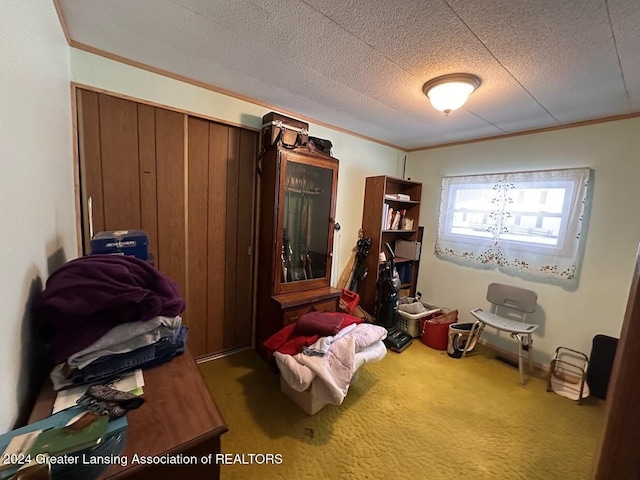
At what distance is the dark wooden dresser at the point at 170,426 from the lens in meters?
0.65

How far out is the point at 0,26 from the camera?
0.64 meters

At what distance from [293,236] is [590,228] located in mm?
2590

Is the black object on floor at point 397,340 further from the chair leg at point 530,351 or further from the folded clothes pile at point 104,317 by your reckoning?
the folded clothes pile at point 104,317

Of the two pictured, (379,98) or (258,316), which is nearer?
(379,98)

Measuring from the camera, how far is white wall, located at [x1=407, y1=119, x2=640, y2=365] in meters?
2.11

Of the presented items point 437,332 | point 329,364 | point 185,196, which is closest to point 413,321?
point 437,332

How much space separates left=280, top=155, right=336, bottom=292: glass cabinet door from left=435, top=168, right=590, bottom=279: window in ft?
5.24

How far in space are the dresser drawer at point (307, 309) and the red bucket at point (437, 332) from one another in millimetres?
1121

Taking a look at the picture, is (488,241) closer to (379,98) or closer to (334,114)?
(379,98)

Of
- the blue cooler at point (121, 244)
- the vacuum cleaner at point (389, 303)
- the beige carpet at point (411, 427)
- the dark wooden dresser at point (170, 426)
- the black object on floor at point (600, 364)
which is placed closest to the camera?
the dark wooden dresser at point (170, 426)

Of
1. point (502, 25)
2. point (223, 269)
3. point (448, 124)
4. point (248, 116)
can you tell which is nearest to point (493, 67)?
point (502, 25)

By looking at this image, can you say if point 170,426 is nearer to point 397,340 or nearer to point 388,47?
point 388,47

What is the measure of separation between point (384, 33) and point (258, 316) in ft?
7.63

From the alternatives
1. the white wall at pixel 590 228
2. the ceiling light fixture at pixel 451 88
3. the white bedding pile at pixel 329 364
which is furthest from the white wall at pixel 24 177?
the white wall at pixel 590 228
